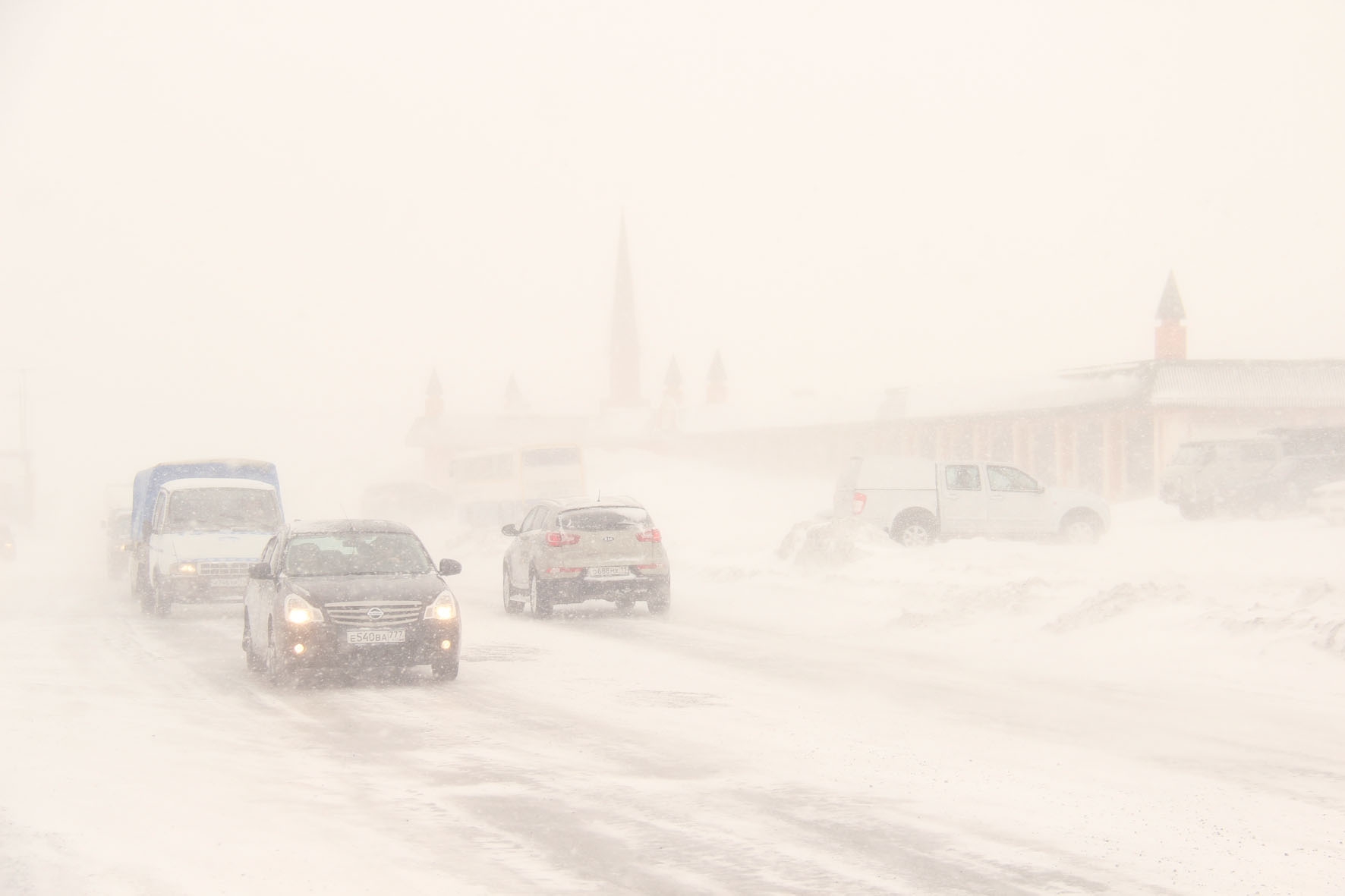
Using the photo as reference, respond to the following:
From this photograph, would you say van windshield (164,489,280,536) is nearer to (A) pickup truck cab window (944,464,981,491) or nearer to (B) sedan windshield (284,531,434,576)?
(B) sedan windshield (284,531,434,576)

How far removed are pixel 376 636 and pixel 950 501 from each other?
53.6 feet

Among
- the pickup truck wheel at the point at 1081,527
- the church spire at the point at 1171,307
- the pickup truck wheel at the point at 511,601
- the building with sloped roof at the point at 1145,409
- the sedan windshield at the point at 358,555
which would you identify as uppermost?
the church spire at the point at 1171,307

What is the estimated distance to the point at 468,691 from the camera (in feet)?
41.3

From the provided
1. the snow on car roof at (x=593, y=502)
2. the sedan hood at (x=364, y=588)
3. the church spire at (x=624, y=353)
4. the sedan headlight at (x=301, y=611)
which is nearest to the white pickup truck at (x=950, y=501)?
the snow on car roof at (x=593, y=502)

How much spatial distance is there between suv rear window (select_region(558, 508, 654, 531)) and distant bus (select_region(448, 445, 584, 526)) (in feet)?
88.0

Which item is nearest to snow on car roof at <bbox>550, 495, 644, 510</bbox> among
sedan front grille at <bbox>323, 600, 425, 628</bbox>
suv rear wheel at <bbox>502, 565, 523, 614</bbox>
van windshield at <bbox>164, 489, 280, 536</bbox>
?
suv rear wheel at <bbox>502, 565, 523, 614</bbox>

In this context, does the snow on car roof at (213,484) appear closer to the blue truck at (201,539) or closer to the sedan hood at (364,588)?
the blue truck at (201,539)

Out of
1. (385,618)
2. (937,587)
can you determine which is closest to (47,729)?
(385,618)

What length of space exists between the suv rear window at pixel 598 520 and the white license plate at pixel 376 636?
7125 millimetres

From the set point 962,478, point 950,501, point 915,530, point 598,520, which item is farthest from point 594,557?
point 962,478

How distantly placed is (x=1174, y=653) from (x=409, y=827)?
975cm

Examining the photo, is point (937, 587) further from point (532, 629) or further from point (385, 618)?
point (385, 618)

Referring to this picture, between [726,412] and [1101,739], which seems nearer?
[1101,739]

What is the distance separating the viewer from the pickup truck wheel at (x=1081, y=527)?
2761 centimetres
